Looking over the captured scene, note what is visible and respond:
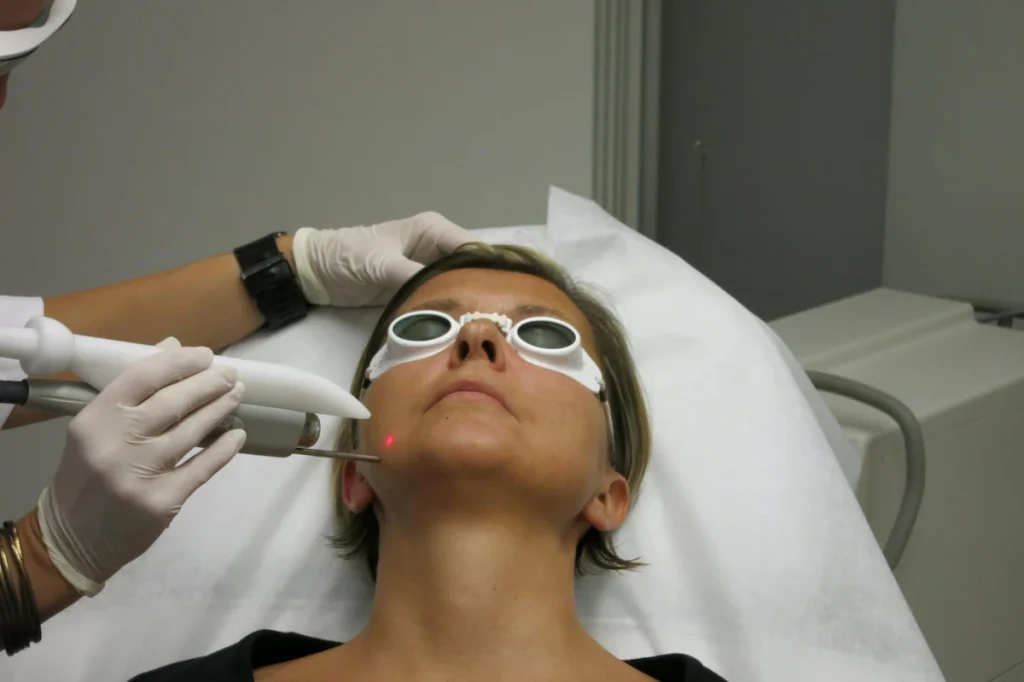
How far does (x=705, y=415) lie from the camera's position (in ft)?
4.58

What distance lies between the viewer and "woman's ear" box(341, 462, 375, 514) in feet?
4.01

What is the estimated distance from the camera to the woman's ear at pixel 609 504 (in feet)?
3.98

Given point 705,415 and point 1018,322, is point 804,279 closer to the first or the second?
point 1018,322

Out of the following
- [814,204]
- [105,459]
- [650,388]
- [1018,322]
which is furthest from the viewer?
[814,204]

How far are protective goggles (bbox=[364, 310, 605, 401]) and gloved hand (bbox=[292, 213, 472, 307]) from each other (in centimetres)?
23

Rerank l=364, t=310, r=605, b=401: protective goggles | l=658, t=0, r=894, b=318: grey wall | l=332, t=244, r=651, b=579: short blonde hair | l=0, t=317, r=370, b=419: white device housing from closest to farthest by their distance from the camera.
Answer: l=0, t=317, r=370, b=419: white device housing < l=364, t=310, r=605, b=401: protective goggles < l=332, t=244, r=651, b=579: short blonde hair < l=658, t=0, r=894, b=318: grey wall

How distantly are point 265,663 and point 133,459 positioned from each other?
0.36 m

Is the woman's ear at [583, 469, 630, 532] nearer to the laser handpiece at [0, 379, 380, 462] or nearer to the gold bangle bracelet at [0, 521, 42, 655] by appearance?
the laser handpiece at [0, 379, 380, 462]

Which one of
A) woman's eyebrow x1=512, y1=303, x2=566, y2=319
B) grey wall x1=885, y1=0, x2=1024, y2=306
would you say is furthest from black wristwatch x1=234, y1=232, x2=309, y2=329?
grey wall x1=885, y1=0, x2=1024, y2=306

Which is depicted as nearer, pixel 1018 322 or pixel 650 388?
pixel 650 388

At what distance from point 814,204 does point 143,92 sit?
4.58 feet

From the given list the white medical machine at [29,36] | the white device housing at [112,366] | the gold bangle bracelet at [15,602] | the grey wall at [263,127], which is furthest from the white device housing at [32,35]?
the grey wall at [263,127]

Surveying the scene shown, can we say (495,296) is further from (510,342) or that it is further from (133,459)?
(133,459)

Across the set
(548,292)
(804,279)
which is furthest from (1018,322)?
(548,292)
